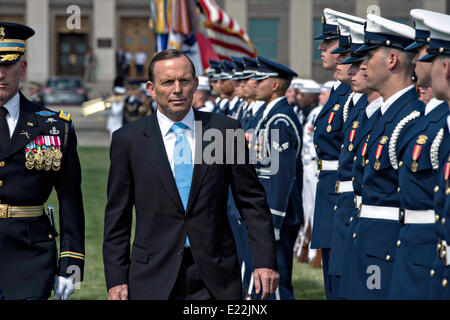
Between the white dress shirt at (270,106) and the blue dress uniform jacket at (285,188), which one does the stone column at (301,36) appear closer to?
the white dress shirt at (270,106)

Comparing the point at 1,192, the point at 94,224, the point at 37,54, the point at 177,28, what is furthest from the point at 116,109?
the point at 1,192

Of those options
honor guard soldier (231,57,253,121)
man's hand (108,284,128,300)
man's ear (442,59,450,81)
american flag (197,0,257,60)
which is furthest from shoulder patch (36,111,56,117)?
american flag (197,0,257,60)

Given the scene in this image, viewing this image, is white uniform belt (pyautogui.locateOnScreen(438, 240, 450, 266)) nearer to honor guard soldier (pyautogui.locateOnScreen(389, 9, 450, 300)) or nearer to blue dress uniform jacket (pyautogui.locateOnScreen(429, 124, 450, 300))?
blue dress uniform jacket (pyautogui.locateOnScreen(429, 124, 450, 300))

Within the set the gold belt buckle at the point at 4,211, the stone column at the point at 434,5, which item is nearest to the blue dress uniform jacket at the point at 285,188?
the gold belt buckle at the point at 4,211

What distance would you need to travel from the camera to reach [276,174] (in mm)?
8125

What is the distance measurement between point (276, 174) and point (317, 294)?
1.77m

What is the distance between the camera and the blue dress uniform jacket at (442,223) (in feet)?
14.2

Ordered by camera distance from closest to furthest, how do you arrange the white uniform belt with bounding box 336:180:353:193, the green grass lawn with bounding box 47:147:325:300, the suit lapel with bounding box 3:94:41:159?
the suit lapel with bounding box 3:94:41:159 < the white uniform belt with bounding box 336:180:353:193 < the green grass lawn with bounding box 47:147:325:300

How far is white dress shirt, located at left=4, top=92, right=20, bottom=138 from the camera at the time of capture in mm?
5324

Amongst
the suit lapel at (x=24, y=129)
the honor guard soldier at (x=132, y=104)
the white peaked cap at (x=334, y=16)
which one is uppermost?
the white peaked cap at (x=334, y=16)

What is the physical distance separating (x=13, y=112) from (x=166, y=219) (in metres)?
1.18

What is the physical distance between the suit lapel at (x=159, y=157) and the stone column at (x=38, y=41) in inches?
Answer: 1689

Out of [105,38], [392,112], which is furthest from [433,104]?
[105,38]

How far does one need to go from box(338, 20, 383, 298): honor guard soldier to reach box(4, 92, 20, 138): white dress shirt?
207cm
